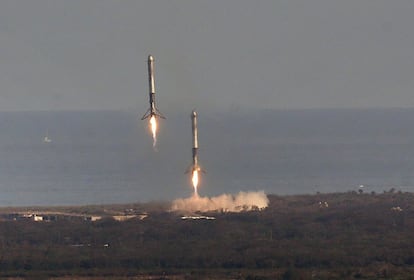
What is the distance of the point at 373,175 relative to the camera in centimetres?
16825

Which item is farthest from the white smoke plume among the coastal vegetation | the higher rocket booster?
the higher rocket booster

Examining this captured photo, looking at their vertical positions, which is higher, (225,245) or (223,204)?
(223,204)

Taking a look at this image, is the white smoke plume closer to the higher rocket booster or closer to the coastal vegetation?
the coastal vegetation

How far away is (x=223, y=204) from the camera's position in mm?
105688

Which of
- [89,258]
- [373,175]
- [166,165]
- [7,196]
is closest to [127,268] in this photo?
[89,258]

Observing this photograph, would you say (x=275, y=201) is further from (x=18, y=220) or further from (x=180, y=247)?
(x=180, y=247)

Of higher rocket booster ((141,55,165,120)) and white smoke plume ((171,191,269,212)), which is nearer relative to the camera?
higher rocket booster ((141,55,165,120))

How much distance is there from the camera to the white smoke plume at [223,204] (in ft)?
339

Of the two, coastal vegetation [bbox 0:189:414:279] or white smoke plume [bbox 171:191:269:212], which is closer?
coastal vegetation [bbox 0:189:414:279]

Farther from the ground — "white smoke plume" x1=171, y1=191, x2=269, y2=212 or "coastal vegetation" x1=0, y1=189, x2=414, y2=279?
"white smoke plume" x1=171, y1=191, x2=269, y2=212

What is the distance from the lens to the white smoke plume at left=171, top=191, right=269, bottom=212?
339 feet

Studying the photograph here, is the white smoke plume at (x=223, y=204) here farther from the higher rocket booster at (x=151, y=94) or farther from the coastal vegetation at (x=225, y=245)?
the higher rocket booster at (x=151, y=94)

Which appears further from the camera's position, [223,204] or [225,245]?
[223,204]

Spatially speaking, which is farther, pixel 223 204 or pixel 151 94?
pixel 223 204
